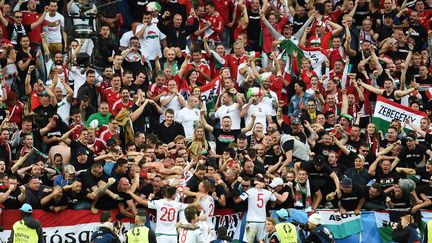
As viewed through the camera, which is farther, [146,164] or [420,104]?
[420,104]

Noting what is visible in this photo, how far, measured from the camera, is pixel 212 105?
35.4 meters

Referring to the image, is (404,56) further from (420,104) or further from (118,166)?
(118,166)

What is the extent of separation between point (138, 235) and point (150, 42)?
834 centimetres

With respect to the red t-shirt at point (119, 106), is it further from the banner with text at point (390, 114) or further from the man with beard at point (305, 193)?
the banner with text at point (390, 114)

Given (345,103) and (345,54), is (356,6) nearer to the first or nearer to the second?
(345,54)

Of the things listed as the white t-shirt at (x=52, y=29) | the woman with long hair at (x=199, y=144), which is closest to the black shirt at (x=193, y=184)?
the woman with long hair at (x=199, y=144)

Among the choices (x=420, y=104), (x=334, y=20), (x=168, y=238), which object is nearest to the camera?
(x=168, y=238)

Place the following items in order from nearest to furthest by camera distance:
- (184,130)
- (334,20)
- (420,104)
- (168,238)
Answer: (168,238), (184,130), (420,104), (334,20)

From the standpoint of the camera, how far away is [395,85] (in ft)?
120

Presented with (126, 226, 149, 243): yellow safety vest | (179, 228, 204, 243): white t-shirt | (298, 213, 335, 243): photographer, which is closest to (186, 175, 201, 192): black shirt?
(179, 228, 204, 243): white t-shirt

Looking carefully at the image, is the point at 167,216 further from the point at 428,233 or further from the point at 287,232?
the point at 428,233

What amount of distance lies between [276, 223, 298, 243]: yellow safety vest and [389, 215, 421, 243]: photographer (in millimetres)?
2104

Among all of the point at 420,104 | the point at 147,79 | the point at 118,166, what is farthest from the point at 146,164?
the point at 420,104

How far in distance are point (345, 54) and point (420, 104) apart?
2.44 metres
